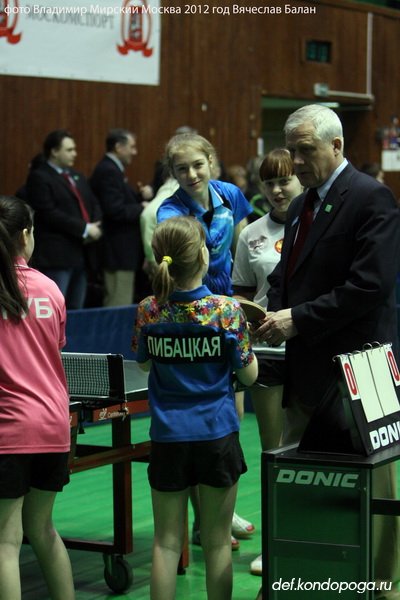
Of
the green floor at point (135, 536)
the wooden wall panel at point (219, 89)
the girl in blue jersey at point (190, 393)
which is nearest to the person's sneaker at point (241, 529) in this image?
the green floor at point (135, 536)

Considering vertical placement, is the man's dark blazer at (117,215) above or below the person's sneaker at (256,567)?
above

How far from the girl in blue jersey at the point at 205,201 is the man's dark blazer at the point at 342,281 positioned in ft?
2.29

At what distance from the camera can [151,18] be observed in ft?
39.1

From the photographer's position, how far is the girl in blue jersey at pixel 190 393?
3.87 meters

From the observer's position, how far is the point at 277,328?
13.3ft

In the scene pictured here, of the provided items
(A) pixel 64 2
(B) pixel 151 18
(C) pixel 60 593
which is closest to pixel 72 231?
(A) pixel 64 2

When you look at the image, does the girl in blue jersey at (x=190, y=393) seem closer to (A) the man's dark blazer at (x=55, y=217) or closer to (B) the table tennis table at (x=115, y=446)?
(B) the table tennis table at (x=115, y=446)

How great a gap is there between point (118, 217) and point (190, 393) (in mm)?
6321

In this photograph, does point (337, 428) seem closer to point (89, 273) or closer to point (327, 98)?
point (89, 273)

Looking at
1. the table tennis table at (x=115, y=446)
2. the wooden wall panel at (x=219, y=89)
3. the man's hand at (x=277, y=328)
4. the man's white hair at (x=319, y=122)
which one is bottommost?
the table tennis table at (x=115, y=446)

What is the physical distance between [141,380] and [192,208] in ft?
2.62

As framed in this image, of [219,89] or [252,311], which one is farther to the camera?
[219,89]

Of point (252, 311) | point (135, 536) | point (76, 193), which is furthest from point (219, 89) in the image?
point (252, 311)

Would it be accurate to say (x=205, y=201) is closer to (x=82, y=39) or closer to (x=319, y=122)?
(x=319, y=122)
